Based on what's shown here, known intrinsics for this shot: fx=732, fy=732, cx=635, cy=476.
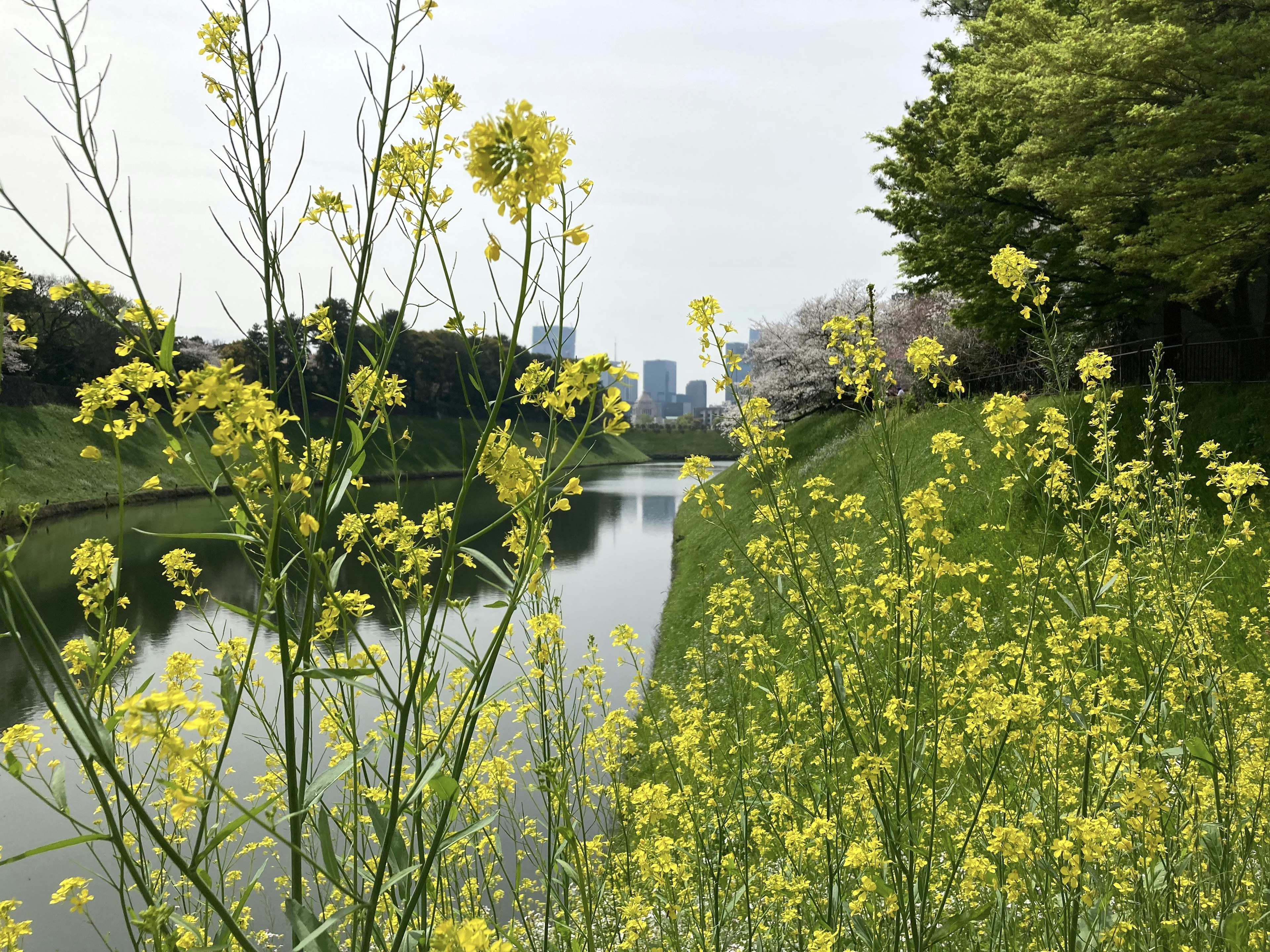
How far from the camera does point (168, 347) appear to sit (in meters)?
0.94

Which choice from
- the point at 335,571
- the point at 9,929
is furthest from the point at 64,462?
the point at 335,571

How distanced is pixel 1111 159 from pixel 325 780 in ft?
34.4

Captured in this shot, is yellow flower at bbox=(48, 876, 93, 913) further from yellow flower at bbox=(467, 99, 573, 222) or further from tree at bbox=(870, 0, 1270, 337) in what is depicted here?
tree at bbox=(870, 0, 1270, 337)

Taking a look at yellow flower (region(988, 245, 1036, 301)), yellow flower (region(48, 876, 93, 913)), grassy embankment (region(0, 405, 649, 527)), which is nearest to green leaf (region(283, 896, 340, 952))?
yellow flower (region(48, 876, 93, 913))

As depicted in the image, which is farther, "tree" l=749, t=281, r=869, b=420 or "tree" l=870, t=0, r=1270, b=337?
"tree" l=749, t=281, r=869, b=420

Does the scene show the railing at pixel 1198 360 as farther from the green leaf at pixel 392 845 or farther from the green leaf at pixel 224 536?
the green leaf at pixel 224 536

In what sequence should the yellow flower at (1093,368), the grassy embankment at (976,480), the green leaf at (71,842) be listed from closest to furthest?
the green leaf at (71,842) → the yellow flower at (1093,368) → the grassy embankment at (976,480)

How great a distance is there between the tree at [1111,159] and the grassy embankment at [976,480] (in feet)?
5.05

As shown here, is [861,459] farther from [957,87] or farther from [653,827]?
[653,827]

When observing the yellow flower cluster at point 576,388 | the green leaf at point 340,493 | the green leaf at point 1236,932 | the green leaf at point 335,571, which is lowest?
the green leaf at point 1236,932

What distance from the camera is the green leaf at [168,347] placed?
92 cm

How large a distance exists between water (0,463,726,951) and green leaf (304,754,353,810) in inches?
17.1

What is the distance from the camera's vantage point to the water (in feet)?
20.8

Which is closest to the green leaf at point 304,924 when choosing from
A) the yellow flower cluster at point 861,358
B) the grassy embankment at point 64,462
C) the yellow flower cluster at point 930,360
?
the yellow flower cluster at point 861,358
